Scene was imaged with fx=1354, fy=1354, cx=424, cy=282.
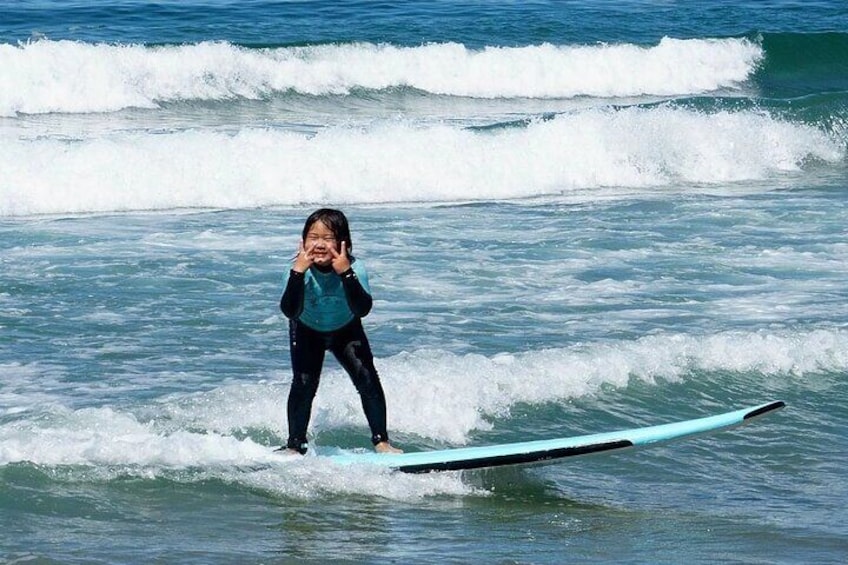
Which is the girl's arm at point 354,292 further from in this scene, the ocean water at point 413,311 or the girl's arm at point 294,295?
the ocean water at point 413,311

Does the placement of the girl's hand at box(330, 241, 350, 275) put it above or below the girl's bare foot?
above

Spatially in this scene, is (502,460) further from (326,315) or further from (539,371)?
(539,371)

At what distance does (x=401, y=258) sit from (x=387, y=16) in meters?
18.7

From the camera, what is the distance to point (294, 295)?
20.0 ft

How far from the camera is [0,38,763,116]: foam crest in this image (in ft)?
72.9

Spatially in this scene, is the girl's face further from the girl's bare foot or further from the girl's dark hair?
the girl's bare foot

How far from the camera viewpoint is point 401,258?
11508 mm

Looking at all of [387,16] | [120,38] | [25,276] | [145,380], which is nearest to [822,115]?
[387,16]

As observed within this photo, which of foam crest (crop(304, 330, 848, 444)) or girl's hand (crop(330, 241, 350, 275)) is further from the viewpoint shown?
foam crest (crop(304, 330, 848, 444))

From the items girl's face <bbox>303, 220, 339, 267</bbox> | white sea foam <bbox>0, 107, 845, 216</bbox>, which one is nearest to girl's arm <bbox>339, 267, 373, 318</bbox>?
girl's face <bbox>303, 220, 339, 267</bbox>

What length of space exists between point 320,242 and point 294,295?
0.96 feet

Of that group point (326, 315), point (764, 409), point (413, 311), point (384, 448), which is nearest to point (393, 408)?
point (384, 448)

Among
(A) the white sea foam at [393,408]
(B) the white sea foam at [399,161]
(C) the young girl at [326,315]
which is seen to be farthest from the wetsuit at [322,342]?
(B) the white sea foam at [399,161]

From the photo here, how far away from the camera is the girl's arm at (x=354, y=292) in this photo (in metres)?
6.03
